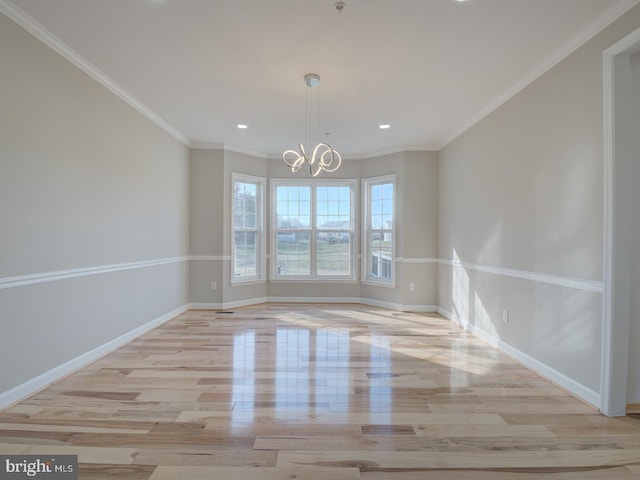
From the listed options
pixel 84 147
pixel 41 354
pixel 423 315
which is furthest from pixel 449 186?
pixel 41 354

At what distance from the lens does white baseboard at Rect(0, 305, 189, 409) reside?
2.31m

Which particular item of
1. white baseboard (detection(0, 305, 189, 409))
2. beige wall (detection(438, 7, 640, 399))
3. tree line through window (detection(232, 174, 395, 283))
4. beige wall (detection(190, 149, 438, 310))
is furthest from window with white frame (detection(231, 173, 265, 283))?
beige wall (detection(438, 7, 640, 399))

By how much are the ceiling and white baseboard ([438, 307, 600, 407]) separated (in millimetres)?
2524

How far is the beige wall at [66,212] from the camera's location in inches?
91.0

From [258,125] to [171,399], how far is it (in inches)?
133

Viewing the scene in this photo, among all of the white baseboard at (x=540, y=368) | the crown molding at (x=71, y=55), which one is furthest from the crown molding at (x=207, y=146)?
the white baseboard at (x=540, y=368)

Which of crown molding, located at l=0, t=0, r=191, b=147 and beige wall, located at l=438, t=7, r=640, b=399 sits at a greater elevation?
crown molding, located at l=0, t=0, r=191, b=147

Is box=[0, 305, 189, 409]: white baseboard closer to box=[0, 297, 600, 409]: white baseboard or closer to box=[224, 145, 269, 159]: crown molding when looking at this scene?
box=[0, 297, 600, 409]: white baseboard

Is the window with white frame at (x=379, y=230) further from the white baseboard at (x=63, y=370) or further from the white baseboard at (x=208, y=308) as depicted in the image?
the white baseboard at (x=63, y=370)

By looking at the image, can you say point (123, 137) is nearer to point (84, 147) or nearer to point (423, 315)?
point (84, 147)

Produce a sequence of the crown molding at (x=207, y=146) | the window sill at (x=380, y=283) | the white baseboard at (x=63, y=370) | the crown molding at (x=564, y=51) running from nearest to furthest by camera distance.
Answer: the crown molding at (x=564, y=51) < the white baseboard at (x=63, y=370) < the crown molding at (x=207, y=146) < the window sill at (x=380, y=283)
